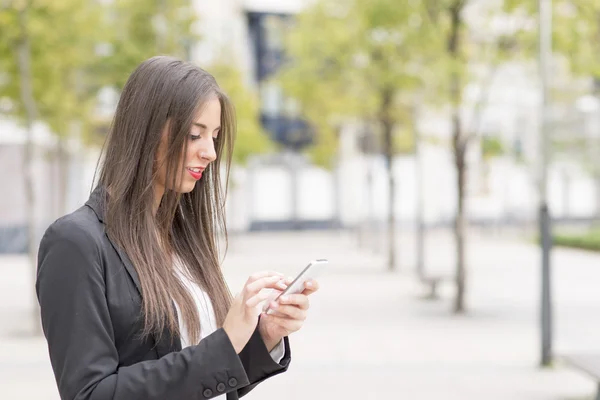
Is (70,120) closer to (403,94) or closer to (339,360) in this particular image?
(403,94)

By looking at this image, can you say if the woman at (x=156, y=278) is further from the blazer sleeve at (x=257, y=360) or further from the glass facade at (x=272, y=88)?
the glass facade at (x=272, y=88)

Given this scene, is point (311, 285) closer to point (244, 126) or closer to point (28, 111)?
point (28, 111)

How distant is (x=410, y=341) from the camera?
37.9ft

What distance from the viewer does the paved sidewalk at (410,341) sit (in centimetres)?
837

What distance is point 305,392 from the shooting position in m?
8.16

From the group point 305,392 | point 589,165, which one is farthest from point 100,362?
point 589,165

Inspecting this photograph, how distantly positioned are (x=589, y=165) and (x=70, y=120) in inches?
404

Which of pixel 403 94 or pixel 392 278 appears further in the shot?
pixel 403 94

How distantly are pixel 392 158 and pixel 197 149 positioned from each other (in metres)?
21.8

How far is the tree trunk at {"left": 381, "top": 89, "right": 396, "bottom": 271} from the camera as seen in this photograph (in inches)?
905

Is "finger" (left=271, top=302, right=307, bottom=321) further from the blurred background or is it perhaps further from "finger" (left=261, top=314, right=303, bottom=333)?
the blurred background

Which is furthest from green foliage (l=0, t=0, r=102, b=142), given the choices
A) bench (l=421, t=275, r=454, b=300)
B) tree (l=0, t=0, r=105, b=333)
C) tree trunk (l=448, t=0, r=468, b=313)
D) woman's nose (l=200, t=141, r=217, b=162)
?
woman's nose (l=200, t=141, r=217, b=162)

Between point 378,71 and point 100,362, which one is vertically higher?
point 378,71

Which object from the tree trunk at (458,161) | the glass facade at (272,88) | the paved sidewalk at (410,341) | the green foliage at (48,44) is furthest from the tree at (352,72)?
the glass facade at (272,88)
